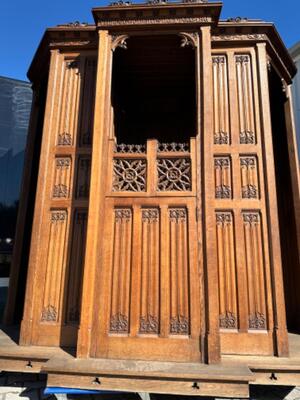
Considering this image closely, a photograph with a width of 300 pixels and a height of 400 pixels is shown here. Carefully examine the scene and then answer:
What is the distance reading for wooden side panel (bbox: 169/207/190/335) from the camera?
4125 millimetres

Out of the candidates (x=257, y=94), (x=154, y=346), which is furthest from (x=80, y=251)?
(x=257, y=94)

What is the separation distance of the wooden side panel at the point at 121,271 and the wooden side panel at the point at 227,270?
49.6 inches

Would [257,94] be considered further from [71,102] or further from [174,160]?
[71,102]

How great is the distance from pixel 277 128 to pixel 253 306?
3.88 meters

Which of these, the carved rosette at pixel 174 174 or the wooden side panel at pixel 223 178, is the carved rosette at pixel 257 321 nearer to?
the wooden side panel at pixel 223 178

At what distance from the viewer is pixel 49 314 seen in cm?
→ 450

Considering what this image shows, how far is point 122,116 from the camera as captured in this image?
22.8ft

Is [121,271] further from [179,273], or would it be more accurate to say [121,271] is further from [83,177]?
[83,177]

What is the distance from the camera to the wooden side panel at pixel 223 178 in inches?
183

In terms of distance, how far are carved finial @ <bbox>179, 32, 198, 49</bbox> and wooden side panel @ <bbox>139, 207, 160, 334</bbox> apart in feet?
8.24

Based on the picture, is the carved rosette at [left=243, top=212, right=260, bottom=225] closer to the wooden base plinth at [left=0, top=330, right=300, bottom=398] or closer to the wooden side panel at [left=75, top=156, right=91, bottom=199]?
the wooden base plinth at [left=0, top=330, right=300, bottom=398]

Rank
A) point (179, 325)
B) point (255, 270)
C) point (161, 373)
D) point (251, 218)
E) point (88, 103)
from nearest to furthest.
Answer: point (161, 373), point (179, 325), point (255, 270), point (251, 218), point (88, 103)

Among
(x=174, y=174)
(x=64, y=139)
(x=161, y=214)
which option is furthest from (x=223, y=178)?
(x=64, y=139)

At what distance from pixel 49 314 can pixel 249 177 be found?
3.46 m
